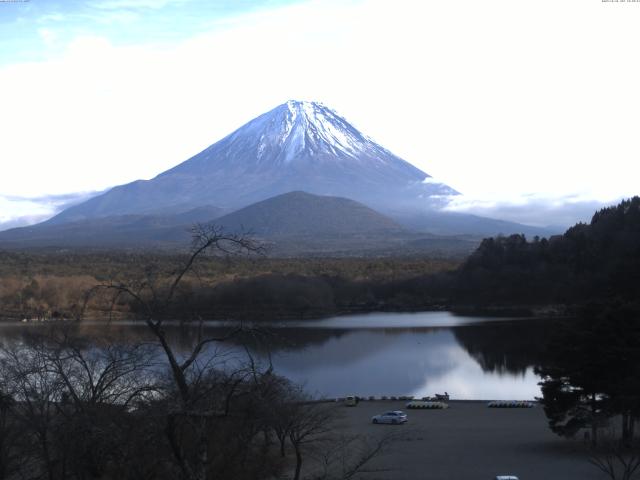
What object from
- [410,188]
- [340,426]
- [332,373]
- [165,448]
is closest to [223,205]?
[410,188]

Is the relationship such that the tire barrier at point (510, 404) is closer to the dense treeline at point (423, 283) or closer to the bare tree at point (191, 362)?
the bare tree at point (191, 362)

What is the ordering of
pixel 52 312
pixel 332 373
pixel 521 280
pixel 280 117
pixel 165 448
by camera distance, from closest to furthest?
1. pixel 165 448
2. pixel 332 373
3. pixel 52 312
4. pixel 521 280
5. pixel 280 117

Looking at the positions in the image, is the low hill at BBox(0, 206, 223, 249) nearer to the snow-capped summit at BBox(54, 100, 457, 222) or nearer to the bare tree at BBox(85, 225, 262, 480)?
the snow-capped summit at BBox(54, 100, 457, 222)

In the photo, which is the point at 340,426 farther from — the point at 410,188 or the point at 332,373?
the point at 410,188

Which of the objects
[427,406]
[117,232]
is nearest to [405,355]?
[427,406]

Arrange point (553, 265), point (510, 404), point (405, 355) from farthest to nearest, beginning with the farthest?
point (553, 265), point (405, 355), point (510, 404)

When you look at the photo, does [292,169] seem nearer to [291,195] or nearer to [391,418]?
[291,195]

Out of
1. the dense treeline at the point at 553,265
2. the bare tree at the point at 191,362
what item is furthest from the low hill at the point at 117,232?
the bare tree at the point at 191,362
